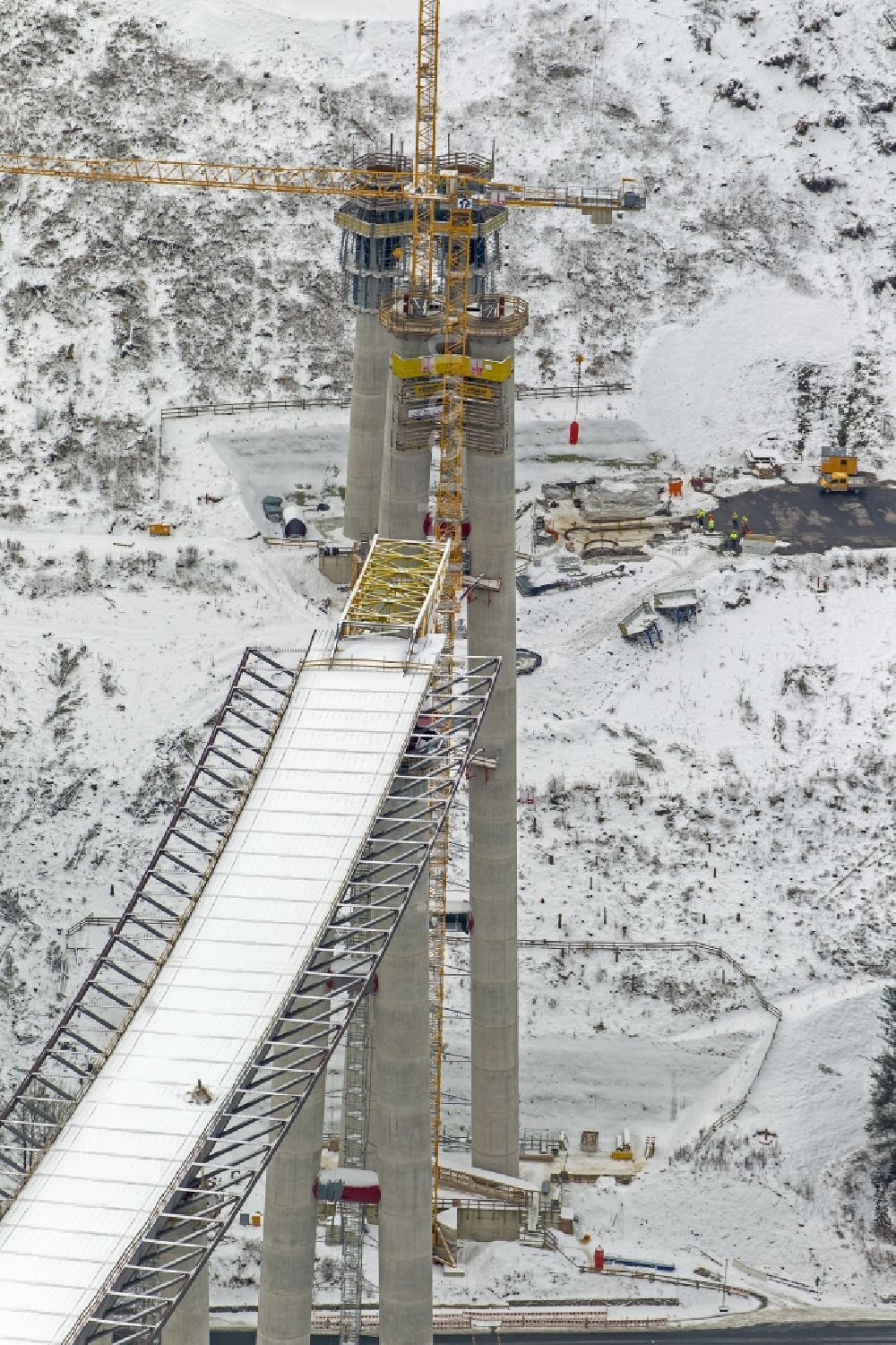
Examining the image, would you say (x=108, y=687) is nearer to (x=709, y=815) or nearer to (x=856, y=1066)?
(x=709, y=815)

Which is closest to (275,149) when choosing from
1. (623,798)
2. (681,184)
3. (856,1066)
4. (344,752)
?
(681,184)

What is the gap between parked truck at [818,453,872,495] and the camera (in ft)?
420

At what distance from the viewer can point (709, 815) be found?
351 feet

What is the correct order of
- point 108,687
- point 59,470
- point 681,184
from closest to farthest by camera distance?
1. point 108,687
2. point 59,470
3. point 681,184

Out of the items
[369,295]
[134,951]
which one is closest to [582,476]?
[369,295]

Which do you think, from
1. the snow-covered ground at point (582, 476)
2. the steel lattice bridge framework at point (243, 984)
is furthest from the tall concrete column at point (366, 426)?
the steel lattice bridge framework at point (243, 984)

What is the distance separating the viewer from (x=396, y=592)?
263 ft

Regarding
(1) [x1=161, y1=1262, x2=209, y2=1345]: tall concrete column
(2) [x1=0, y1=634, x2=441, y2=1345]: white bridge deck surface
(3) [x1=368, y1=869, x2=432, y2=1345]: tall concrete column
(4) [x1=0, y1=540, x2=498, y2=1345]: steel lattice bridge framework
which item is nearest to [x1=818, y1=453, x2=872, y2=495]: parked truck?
(4) [x1=0, y1=540, x2=498, y2=1345]: steel lattice bridge framework

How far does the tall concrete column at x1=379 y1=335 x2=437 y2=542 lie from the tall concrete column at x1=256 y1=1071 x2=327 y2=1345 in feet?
64.6

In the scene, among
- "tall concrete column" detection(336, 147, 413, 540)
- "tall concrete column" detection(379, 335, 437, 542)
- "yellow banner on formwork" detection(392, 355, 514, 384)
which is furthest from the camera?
"tall concrete column" detection(336, 147, 413, 540)

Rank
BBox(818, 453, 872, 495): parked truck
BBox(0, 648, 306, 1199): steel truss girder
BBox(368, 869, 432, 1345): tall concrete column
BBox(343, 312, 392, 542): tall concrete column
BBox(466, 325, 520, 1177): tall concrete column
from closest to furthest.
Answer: BBox(0, 648, 306, 1199): steel truss girder → BBox(368, 869, 432, 1345): tall concrete column → BBox(466, 325, 520, 1177): tall concrete column → BBox(343, 312, 392, 542): tall concrete column → BBox(818, 453, 872, 495): parked truck

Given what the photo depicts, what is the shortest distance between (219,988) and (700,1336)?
1032 inches

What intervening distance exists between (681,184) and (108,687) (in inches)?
2044

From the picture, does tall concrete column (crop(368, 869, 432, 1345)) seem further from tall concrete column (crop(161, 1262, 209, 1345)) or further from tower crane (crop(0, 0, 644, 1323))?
tower crane (crop(0, 0, 644, 1323))
